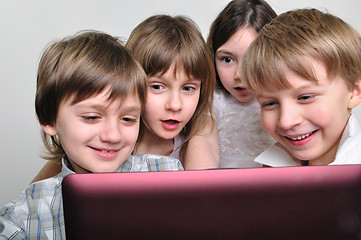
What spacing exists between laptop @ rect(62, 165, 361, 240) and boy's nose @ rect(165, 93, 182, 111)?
30.5 inches

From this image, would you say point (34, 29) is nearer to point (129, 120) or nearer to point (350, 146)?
point (129, 120)

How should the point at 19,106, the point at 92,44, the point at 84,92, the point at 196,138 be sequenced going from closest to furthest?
1. the point at 84,92
2. the point at 92,44
3. the point at 196,138
4. the point at 19,106

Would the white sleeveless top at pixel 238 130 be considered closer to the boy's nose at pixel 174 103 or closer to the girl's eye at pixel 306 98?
the boy's nose at pixel 174 103

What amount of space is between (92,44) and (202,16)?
3.74 feet

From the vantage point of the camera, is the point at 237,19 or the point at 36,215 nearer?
the point at 36,215

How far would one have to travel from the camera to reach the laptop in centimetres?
66

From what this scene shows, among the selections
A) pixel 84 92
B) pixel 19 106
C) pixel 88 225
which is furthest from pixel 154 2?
pixel 88 225

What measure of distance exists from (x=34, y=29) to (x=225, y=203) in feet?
6.39

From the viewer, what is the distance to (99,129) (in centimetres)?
117

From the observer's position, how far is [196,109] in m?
1.64

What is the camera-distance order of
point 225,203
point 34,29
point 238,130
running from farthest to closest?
point 34,29, point 238,130, point 225,203

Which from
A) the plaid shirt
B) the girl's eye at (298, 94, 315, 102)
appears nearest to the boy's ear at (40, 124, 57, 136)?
the plaid shirt

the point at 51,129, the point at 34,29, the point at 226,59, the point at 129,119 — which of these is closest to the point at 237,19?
the point at 226,59

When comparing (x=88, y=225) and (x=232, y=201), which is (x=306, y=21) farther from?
(x=88, y=225)
